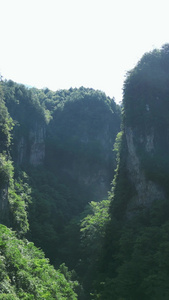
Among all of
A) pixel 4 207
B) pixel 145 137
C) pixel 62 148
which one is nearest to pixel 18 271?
pixel 4 207

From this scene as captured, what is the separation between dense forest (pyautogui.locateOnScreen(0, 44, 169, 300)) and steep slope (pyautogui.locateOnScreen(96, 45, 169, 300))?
0.22ft

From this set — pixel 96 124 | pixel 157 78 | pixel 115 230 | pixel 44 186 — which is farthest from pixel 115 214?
pixel 96 124

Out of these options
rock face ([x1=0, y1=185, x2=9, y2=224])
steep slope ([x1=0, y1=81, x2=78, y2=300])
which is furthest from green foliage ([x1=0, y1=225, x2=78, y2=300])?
rock face ([x1=0, y1=185, x2=9, y2=224])

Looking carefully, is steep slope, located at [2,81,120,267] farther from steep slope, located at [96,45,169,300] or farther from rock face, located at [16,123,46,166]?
steep slope, located at [96,45,169,300]

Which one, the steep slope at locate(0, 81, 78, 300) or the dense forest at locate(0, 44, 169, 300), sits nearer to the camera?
the steep slope at locate(0, 81, 78, 300)

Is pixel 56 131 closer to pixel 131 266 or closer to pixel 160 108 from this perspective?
pixel 160 108

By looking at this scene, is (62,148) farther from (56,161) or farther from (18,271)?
(18,271)

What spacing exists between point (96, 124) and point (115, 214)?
1113 inches

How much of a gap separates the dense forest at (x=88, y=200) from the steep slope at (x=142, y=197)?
67 mm

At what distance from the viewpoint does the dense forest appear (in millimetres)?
16797

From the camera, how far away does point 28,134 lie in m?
44.3

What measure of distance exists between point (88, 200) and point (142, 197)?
62.4ft

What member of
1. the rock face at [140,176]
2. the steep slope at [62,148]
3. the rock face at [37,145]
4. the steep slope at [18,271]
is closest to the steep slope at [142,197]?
the rock face at [140,176]

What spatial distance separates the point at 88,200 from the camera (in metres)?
43.2
